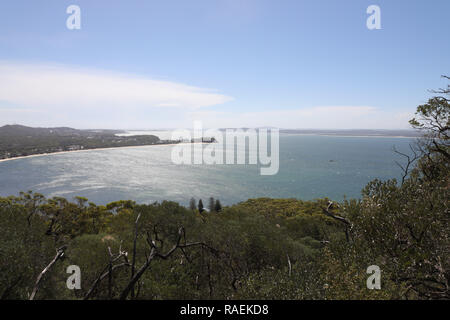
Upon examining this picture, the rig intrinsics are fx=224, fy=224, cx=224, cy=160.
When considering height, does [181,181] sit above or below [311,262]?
below

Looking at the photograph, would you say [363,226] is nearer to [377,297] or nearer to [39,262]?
[377,297]

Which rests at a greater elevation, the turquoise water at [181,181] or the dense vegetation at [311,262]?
the dense vegetation at [311,262]

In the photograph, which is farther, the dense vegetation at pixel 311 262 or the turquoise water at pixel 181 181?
the turquoise water at pixel 181 181

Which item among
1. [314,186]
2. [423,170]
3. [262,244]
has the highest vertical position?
[423,170]

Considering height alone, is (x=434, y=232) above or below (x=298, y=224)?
above

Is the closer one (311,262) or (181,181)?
(311,262)

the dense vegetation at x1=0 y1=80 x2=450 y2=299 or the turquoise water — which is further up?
the dense vegetation at x1=0 y1=80 x2=450 y2=299

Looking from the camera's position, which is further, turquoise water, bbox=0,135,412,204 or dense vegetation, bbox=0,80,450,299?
turquoise water, bbox=0,135,412,204
